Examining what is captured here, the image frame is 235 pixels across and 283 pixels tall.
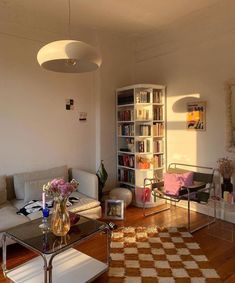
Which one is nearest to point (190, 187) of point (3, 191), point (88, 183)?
point (88, 183)

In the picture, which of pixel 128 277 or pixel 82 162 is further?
pixel 82 162

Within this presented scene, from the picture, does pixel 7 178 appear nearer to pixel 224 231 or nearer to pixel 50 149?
pixel 50 149

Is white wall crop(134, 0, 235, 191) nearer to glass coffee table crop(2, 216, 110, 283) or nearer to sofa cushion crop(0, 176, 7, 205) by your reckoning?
glass coffee table crop(2, 216, 110, 283)

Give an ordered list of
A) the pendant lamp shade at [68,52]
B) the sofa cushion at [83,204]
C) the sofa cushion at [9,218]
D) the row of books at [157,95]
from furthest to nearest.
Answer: the row of books at [157,95]
the sofa cushion at [83,204]
the sofa cushion at [9,218]
the pendant lamp shade at [68,52]

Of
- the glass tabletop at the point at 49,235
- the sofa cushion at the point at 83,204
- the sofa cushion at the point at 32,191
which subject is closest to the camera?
the glass tabletop at the point at 49,235

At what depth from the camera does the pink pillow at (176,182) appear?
3.31m

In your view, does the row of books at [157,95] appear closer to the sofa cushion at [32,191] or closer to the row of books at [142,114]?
the row of books at [142,114]

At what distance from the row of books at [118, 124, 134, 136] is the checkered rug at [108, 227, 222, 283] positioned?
1563mm

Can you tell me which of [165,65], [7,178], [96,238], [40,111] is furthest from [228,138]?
[7,178]

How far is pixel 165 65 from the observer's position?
4109 mm

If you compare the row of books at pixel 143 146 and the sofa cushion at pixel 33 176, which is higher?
the row of books at pixel 143 146

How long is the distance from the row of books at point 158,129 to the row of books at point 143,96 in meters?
0.41

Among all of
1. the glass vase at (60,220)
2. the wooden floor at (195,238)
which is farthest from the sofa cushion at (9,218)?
the glass vase at (60,220)

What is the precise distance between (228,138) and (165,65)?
1.58 meters
